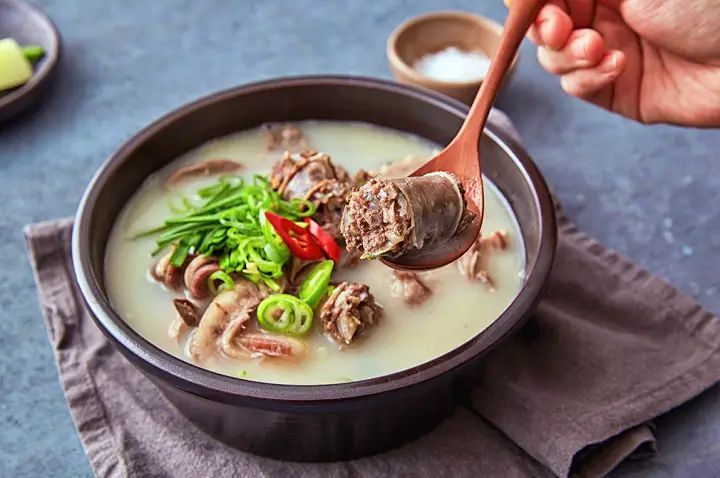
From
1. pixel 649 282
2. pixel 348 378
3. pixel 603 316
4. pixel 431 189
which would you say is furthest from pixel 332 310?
pixel 649 282

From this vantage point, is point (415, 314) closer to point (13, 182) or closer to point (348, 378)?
point (348, 378)

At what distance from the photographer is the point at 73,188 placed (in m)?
2.68

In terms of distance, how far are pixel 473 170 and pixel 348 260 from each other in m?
0.41

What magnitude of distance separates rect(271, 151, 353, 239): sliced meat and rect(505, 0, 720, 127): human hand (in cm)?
69

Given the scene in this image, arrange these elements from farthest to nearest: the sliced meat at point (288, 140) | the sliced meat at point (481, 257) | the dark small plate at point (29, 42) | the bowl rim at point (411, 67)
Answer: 1. the dark small plate at point (29, 42)
2. the bowl rim at point (411, 67)
3. the sliced meat at point (288, 140)
4. the sliced meat at point (481, 257)

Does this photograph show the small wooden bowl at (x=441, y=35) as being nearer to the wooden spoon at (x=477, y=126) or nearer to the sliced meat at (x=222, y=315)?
the wooden spoon at (x=477, y=126)

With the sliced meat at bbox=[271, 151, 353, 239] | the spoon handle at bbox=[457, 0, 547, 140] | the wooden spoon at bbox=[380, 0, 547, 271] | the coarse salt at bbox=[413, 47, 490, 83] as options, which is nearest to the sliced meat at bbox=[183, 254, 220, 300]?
the sliced meat at bbox=[271, 151, 353, 239]

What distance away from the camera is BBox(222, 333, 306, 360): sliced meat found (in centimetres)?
188

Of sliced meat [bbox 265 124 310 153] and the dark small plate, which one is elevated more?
sliced meat [bbox 265 124 310 153]

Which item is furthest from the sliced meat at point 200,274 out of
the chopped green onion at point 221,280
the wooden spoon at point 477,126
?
the wooden spoon at point 477,126

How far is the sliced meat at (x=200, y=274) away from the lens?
198cm

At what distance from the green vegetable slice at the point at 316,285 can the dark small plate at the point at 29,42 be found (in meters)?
1.50

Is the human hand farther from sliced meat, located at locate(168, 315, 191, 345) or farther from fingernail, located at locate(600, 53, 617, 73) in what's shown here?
sliced meat, located at locate(168, 315, 191, 345)

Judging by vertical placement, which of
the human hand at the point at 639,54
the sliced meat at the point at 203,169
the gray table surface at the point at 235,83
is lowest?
the gray table surface at the point at 235,83
